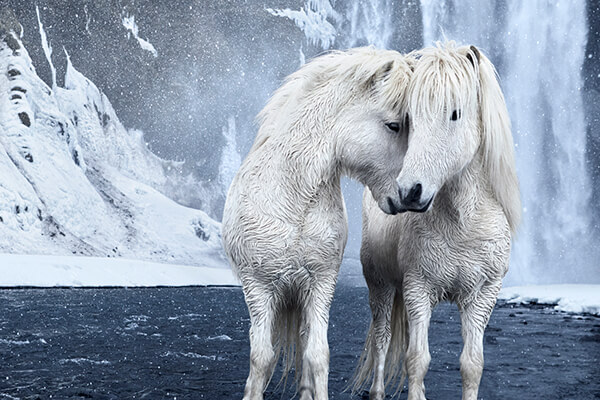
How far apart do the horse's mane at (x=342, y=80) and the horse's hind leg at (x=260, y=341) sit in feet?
2.85

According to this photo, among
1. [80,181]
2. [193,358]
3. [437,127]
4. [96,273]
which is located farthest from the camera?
[80,181]

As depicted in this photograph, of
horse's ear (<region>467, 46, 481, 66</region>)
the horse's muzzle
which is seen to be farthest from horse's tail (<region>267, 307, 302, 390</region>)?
horse's ear (<region>467, 46, 481, 66</region>)

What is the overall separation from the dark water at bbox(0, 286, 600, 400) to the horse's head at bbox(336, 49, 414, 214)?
190 cm

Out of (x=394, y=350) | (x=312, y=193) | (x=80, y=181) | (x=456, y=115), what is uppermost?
(x=456, y=115)

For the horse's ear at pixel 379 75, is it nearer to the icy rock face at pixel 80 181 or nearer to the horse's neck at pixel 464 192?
the horse's neck at pixel 464 192

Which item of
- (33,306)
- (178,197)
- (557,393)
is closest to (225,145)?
(178,197)

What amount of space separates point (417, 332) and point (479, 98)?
51.4 inches

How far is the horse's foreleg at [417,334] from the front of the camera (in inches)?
124

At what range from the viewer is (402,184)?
8.79 feet

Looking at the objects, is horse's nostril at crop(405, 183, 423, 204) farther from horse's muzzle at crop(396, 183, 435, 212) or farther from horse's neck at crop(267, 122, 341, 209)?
horse's neck at crop(267, 122, 341, 209)

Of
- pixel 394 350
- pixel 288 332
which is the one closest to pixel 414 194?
pixel 288 332

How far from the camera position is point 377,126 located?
2.90m

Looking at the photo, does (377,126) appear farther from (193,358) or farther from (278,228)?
(193,358)

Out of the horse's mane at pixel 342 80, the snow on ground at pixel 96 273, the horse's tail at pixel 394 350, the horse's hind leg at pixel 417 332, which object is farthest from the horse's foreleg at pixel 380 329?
the snow on ground at pixel 96 273
